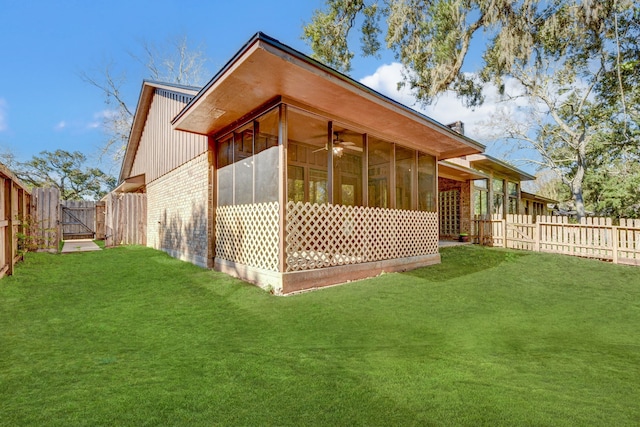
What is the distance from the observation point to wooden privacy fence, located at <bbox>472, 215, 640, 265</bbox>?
340 inches

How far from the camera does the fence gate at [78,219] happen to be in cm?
1560

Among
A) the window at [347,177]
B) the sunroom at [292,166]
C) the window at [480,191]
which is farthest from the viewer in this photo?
the window at [480,191]

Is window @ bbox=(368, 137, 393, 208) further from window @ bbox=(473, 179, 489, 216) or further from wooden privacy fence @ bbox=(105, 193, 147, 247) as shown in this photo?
wooden privacy fence @ bbox=(105, 193, 147, 247)

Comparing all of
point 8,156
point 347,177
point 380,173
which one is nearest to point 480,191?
point 347,177

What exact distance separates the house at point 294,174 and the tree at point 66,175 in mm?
27477

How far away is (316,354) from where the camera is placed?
294 cm

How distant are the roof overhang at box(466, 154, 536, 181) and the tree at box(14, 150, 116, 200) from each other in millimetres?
35574

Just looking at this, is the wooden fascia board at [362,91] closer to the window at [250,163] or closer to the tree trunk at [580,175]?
the window at [250,163]

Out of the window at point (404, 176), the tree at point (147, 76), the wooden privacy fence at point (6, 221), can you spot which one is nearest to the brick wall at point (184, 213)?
the wooden privacy fence at point (6, 221)

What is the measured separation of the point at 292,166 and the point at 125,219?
807 centimetres

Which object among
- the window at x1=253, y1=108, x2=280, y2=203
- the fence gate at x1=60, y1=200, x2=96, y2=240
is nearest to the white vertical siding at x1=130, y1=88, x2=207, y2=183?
the window at x1=253, y1=108, x2=280, y2=203

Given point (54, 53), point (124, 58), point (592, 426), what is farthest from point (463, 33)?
point (54, 53)

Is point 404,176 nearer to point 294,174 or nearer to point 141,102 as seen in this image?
point 294,174

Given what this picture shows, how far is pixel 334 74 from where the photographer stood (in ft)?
15.5
